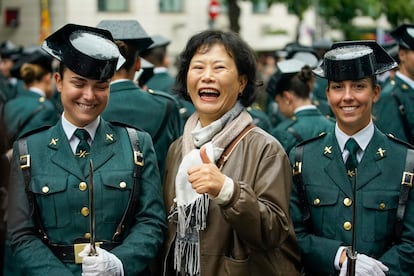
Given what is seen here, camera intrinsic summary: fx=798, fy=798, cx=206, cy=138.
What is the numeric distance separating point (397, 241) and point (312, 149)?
0.72 m

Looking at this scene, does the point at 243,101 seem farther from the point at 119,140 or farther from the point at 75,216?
the point at 75,216

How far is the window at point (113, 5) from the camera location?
25766 mm

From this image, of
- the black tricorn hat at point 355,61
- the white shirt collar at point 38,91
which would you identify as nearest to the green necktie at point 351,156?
the black tricorn hat at point 355,61

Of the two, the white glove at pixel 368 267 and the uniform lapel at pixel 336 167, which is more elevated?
the uniform lapel at pixel 336 167

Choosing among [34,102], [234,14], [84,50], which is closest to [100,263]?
[84,50]

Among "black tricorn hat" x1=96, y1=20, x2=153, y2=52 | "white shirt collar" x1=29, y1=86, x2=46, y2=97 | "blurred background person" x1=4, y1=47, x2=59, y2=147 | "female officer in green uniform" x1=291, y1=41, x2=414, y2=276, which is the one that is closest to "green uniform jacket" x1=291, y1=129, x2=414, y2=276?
"female officer in green uniform" x1=291, y1=41, x2=414, y2=276

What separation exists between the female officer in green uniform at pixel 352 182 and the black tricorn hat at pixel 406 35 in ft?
6.55

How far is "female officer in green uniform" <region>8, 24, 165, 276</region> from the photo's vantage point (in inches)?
161

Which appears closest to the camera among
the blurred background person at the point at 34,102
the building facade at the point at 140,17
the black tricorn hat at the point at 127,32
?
the black tricorn hat at the point at 127,32

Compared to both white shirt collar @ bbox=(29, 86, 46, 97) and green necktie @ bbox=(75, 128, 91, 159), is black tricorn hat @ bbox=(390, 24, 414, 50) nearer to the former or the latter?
green necktie @ bbox=(75, 128, 91, 159)

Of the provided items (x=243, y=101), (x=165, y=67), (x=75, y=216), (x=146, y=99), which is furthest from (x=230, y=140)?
(x=165, y=67)

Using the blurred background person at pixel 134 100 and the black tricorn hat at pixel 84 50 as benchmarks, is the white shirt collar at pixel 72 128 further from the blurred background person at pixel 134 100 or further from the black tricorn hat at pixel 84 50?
the blurred background person at pixel 134 100

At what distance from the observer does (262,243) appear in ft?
13.0

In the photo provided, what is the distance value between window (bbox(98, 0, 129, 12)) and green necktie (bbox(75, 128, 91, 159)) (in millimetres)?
21934
